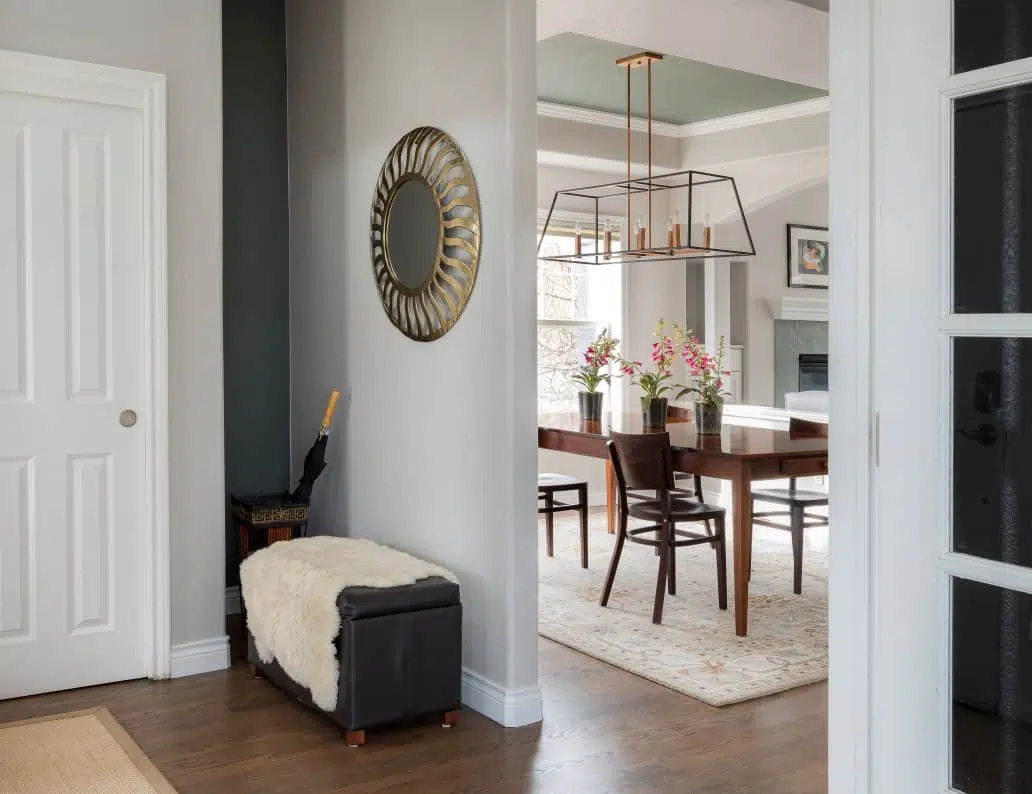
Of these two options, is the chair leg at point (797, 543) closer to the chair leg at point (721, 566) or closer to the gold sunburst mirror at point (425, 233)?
the chair leg at point (721, 566)

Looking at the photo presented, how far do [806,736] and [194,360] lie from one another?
2538mm

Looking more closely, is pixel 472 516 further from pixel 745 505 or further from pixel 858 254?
pixel 858 254

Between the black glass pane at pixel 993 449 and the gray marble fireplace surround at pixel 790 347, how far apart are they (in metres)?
7.64

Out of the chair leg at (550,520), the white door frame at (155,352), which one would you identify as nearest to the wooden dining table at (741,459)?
the chair leg at (550,520)

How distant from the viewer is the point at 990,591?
71.2 inches

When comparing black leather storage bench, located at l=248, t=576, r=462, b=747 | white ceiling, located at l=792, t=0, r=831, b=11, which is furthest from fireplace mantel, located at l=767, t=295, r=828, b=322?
black leather storage bench, located at l=248, t=576, r=462, b=747

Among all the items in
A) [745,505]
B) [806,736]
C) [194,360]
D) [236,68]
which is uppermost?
[236,68]

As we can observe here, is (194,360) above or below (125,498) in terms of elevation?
above

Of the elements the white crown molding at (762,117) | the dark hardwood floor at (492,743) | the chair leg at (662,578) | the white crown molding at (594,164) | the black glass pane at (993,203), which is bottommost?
the dark hardwood floor at (492,743)

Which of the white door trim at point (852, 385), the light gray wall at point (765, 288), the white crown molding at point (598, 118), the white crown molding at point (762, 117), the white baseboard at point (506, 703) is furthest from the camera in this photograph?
the light gray wall at point (765, 288)

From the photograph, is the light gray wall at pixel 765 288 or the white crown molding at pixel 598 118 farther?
the light gray wall at pixel 765 288

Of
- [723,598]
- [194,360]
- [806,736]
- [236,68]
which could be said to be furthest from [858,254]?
[236,68]

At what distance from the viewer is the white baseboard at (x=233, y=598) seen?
15.8 feet

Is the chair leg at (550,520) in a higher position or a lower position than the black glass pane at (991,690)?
lower
